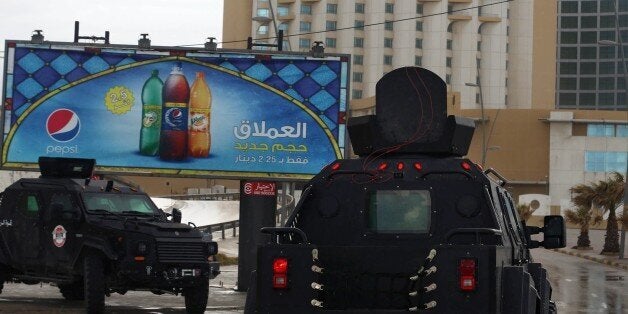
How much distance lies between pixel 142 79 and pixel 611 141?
10018 cm

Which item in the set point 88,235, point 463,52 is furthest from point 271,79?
point 463,52

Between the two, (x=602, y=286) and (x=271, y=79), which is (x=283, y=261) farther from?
(x=602, y=286)

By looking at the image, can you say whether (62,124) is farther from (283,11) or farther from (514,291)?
(283,11)

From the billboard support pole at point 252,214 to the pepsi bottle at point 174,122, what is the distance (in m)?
1.48

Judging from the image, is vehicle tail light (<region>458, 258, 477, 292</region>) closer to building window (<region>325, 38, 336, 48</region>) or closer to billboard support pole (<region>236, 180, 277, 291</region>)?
billboard support pole (<region>236, 180, 277, 291</region>)

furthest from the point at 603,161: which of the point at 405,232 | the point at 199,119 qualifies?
the point at 405,232

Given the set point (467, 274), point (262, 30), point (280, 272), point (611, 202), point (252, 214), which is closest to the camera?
point (467, 274)

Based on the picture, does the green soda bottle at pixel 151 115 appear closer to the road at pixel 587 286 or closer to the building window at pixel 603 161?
the road at pixel 587 286

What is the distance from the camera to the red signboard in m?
25.9

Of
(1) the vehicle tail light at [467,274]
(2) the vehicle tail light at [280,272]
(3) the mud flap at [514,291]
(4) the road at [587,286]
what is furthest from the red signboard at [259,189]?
(1) the vehicle tail light at [467,274]

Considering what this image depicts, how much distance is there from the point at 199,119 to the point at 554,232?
48.4ft

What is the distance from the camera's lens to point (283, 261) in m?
9.87

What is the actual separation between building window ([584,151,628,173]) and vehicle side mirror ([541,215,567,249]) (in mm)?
111486

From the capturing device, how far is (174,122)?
25797 mm
